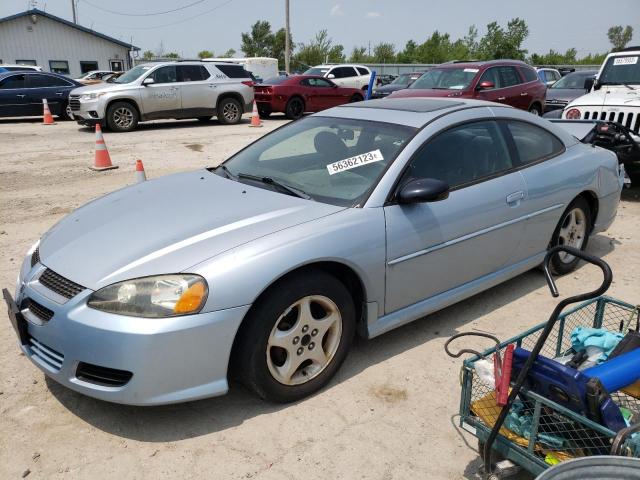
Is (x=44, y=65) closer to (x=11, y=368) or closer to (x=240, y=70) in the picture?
(x=240, y=70)

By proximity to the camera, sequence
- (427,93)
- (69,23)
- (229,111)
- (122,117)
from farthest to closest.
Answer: (69,23)
(229,111)
(122,117)
(427,93)

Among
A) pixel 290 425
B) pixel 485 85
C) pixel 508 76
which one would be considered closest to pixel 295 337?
pixel 290 425

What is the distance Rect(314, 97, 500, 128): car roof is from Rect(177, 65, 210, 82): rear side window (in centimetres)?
1137

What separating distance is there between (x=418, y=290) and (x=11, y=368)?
8.10 ft

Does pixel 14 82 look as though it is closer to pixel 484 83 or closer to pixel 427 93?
pixel 427 93

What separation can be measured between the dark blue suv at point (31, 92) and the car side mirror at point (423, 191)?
47.4 ft

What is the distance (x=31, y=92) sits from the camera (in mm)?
15523

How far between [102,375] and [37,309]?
53 cm

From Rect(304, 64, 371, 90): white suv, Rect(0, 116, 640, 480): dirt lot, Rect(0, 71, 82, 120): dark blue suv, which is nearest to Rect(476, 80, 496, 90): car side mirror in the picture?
Rect(0, 116, 640, 480): dirt lot

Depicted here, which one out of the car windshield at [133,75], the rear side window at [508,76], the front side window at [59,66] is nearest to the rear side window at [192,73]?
the car windshield at [133,75]

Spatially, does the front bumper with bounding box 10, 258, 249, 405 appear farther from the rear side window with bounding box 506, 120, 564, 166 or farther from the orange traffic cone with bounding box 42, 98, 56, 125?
the orange traffic cone with bounding box 42, 98, 56, 125

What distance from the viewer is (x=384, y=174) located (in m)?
3.18

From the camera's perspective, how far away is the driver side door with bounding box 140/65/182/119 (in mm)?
13719

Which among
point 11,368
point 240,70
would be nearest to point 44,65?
point 240,70
